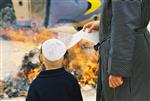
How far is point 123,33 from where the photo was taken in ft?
5.95

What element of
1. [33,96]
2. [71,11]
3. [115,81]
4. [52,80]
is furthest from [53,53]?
[71,11]

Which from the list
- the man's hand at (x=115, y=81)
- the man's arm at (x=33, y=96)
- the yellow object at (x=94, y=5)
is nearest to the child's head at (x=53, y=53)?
the man's arm at (x=33, y=96)

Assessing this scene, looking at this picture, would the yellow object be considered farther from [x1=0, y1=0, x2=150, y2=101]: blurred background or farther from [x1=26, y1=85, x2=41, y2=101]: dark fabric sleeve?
[x1=26, y1=85, x2=41, y2=101]: dark fabric sleeve

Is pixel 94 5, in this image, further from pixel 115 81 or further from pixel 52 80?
pixel 115 81

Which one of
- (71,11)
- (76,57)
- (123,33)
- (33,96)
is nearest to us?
(123,33)

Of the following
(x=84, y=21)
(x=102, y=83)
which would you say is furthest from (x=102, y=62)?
(x=84, y=21)

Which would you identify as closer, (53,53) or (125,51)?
(125,51)

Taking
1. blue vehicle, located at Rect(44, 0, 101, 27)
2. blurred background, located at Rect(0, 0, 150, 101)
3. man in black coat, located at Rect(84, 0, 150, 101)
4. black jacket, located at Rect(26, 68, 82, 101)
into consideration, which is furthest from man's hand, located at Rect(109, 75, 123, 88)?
blue vehicle, located at Rect(44, 0, 101, 27)

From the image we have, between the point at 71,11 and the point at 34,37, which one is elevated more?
the point at 71,11

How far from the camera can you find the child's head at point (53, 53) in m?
2.19

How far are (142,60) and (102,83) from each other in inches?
10.0

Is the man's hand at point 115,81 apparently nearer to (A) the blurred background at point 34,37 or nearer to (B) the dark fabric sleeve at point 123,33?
(B) the dark fabric sleeve at point 123,33

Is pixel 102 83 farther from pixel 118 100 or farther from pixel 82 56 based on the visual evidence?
pixel 82 56

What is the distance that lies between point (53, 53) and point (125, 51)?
50cm
